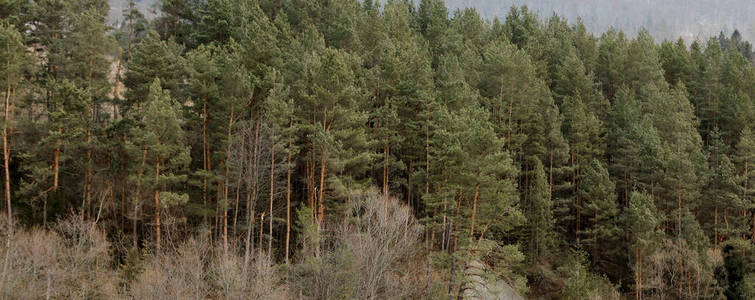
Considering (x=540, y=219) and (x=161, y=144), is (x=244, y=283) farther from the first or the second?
(x=540, y=219)

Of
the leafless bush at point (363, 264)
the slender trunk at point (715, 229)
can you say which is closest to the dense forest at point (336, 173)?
the leafless bush at point (363, 264)

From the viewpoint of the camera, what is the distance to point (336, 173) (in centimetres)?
2558

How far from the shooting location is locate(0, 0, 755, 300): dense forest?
2152cm

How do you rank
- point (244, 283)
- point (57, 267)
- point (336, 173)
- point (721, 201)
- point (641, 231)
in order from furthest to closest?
point (721, 201) < point (641, 231) < point (336, 173) < point (57, 267) < point (244, 283)

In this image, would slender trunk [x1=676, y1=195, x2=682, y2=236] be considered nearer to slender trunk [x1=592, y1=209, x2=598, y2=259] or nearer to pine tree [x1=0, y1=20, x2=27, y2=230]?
slender trunk [x1=592, y1=209, x2=598, y2=259]

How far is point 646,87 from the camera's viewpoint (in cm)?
4344

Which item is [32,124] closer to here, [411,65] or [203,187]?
A: [203,187]

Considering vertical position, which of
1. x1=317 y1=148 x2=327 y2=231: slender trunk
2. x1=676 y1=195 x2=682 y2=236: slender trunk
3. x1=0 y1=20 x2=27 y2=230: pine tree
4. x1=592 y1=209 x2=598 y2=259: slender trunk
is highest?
x1=0 y1=20 x2=27 y2=230: pine tree

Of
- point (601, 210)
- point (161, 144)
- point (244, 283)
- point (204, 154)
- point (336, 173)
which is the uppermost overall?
point (161, 144)

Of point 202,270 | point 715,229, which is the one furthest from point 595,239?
point 202,270

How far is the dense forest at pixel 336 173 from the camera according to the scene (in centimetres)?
2152

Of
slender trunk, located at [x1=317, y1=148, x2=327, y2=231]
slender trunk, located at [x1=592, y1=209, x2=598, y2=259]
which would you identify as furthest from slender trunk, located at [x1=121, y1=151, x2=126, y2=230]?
slender trunk, located at [x1=592, y1=209, x2=598, y2=259]

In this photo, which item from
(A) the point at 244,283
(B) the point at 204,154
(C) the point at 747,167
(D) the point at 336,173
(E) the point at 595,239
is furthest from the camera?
(C) the point at 747,167

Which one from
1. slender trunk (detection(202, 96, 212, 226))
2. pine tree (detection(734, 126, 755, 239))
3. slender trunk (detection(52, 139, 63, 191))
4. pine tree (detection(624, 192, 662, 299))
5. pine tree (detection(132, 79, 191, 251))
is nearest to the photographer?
pine tree (detection(132, 79, 191, 251))
